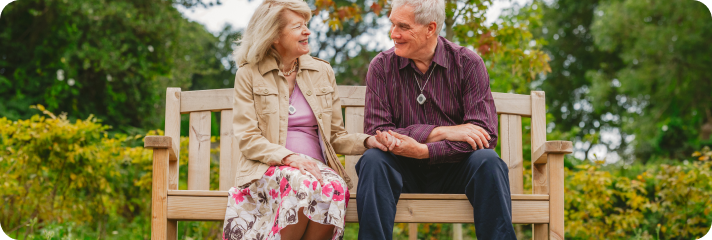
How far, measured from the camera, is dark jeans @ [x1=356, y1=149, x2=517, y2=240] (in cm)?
222

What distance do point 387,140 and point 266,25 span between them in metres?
0.83

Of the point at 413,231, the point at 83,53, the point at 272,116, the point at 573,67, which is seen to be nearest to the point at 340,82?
the point at 83,53

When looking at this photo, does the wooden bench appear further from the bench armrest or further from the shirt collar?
the shirt collar

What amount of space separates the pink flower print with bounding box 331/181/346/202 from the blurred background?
1.13 m

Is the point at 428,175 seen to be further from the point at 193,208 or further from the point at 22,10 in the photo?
the point at 22,10

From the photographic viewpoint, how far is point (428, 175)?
265 centimetres

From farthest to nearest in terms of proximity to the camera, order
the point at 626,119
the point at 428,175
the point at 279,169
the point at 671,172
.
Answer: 1. the point at 626,119
2. the point at 671,172
3. the point at 428,175
4. the point at 279,169

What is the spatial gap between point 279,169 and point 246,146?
22cm

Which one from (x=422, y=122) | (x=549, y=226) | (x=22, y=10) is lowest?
(x=549, y=226)

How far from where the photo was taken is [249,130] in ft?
8.36

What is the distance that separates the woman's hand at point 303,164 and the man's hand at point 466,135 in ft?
1.88

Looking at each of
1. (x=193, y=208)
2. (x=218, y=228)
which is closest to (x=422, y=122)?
(x=193, y=208)

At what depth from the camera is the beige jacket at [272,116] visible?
2492 mm

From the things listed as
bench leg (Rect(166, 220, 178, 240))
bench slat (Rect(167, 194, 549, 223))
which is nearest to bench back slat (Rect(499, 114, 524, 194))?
bench slat (Rect(167, 194, 549, 223))
